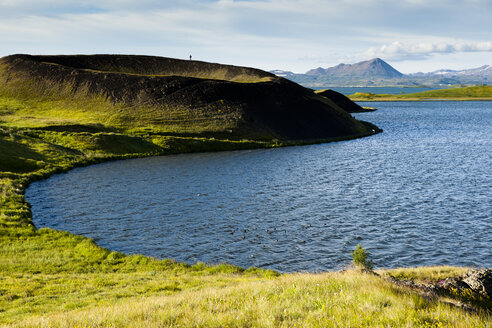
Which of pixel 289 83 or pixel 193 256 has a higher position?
pixel 289 83

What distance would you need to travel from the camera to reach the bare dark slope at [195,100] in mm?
104562

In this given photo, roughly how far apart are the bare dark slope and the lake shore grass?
58310 mm

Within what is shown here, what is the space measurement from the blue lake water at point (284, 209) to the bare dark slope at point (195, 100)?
110 ft

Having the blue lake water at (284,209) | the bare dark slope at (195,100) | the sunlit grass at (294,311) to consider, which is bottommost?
the blue lake water at (284,209)

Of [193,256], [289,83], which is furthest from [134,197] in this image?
[289,83]

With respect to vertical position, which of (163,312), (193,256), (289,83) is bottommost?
(193,256)

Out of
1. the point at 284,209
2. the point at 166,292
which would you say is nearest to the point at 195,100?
the point at 284,209

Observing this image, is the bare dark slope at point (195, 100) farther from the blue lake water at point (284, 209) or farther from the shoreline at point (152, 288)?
the shoreline at point (152, 288)

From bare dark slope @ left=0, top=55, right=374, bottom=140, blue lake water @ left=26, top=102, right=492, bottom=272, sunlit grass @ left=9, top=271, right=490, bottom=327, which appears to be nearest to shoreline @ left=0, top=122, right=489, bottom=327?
sunlit grass @ left=9, top=271, right=490, bottom=327

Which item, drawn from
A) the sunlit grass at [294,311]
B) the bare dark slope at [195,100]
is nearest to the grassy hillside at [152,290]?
the sunlit grass at [294,311]

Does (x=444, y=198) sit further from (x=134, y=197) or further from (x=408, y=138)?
(x=408, y=138)

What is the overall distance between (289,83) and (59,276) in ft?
396

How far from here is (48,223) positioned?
36688mm

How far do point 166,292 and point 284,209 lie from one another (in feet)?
71.7
